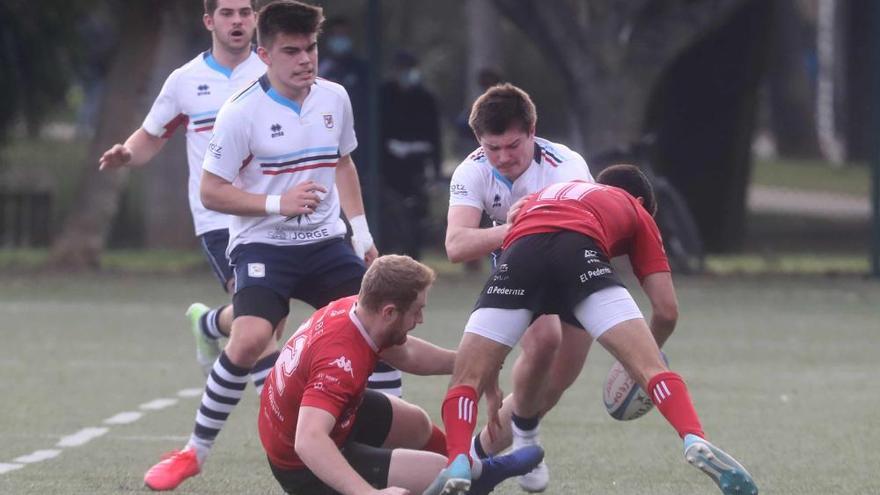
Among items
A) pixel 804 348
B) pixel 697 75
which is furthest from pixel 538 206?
pixel 697 75

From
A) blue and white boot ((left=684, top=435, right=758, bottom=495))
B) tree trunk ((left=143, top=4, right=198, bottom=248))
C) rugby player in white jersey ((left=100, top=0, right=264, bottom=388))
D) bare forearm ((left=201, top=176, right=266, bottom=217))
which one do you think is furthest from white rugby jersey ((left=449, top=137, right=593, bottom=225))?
tree trunk ((left=143, top=4, right=198, bottom=248))

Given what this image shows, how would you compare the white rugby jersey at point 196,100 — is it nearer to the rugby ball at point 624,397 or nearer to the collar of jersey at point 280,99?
the collar of jersey at point 280,99

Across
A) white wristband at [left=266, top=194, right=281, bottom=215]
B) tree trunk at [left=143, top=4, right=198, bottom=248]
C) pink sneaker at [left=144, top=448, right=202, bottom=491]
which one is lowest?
tree trunk at [left=143, top=4, right=198, bottom=248]

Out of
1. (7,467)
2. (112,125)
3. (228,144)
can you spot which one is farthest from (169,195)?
(228,144)

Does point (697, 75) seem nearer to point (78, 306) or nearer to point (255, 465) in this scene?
point (78, 306)

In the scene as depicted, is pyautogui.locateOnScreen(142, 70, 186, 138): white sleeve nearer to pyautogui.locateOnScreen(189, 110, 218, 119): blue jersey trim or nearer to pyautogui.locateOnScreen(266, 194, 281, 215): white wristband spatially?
pyautogui.locateOnScreen(189, 110, 218, 119): blue jersey trim

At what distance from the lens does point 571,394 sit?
9953mm

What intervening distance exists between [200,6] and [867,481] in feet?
37.6

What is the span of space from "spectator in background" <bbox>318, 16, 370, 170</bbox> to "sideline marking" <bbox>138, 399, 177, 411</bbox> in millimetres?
6586

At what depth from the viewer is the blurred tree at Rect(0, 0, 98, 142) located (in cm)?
1748

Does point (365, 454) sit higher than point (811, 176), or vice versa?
point (365, 454)

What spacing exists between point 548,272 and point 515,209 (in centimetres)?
32

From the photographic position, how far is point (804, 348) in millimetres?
12047

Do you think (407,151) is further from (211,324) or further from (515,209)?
(515,209)
